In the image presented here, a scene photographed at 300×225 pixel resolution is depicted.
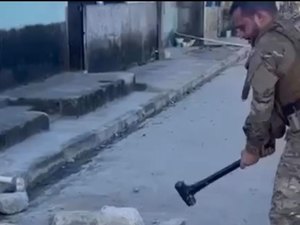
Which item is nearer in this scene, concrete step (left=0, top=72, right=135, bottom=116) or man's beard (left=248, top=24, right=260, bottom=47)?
man's beard (left=248, top=24, right=260, bottom=47)

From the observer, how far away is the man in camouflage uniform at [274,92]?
452cm

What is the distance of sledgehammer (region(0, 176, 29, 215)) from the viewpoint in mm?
6773

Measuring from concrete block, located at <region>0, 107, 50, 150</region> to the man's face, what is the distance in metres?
4.44

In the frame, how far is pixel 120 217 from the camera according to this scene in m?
6.09

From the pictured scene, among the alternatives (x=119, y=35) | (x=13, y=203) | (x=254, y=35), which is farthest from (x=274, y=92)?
(x=119, y=35)

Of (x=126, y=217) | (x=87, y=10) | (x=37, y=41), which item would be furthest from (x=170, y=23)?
(x=126, y=217)

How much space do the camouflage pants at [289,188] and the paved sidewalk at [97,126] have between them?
3.37 metres

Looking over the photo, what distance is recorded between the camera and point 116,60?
639 inches

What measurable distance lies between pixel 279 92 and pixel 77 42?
989 cm

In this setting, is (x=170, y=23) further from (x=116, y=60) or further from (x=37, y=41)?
(x=37, y=41)

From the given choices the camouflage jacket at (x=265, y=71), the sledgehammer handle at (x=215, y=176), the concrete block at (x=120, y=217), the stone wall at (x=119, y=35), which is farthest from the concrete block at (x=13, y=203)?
the stone wall at (x=119, y=35)

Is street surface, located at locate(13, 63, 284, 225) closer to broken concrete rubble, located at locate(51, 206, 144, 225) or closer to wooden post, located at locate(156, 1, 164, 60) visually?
broken concrete rubble, located at locate(51, 206, 144, 225)

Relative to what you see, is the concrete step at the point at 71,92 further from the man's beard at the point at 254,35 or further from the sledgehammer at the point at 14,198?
the man's beard at the point at 254,35

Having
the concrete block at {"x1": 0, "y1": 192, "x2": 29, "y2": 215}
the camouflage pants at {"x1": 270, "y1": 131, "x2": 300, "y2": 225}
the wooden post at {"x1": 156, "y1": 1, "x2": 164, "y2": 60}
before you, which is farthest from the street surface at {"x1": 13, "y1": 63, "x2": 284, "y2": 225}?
the wooden post at {"x1": 156, "y1": 1, "x2": 164, "y2": 60}
